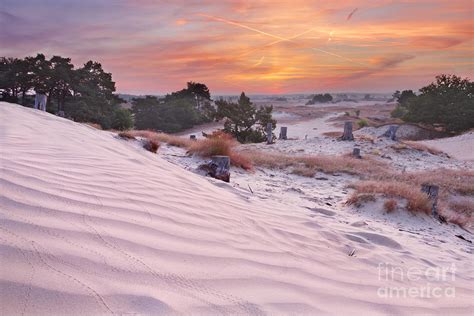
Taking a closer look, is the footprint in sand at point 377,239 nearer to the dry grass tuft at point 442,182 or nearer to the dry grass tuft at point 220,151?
the dry grass tuft at point 220,151

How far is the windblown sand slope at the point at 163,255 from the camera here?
58.8 inches

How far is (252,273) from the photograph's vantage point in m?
2.08

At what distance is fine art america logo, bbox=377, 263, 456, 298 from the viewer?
2457mm

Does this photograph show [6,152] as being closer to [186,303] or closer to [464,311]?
[186,303]

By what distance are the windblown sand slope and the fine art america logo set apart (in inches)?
0.9

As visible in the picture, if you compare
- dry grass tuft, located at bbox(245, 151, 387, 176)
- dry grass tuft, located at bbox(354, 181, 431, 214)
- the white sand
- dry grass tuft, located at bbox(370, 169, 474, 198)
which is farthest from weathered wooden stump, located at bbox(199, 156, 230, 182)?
the white sand

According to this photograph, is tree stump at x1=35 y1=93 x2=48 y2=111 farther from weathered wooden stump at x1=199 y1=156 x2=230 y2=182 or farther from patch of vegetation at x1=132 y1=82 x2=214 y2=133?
patch of vegetation at x1=132 y1=82 x2=214 y2=133

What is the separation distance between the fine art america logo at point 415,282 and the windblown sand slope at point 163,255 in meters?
0.02

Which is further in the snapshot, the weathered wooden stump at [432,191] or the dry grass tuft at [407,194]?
the weathered wooden stump at [432,191]

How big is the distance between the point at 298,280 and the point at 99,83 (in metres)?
31.2

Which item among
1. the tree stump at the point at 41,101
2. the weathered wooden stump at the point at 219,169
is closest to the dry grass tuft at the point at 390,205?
the weathered wooden stump at the point at 219,169

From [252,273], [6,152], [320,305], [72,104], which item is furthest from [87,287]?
[72,104]

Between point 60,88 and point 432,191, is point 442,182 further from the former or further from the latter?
point 60,88

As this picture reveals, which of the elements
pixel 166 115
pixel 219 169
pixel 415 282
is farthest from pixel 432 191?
pixel 166 115
